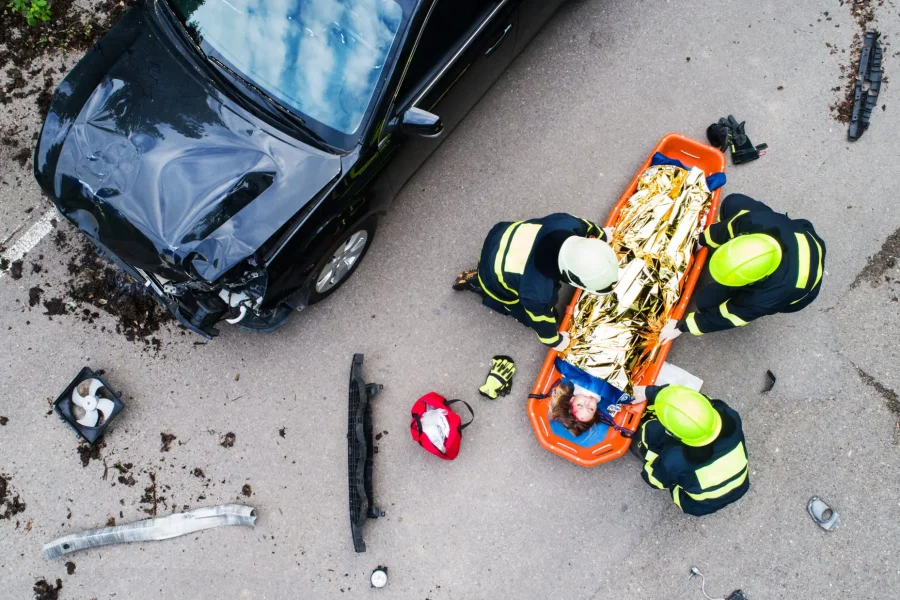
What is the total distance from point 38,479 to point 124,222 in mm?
2235

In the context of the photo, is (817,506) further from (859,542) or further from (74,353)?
(74,353)

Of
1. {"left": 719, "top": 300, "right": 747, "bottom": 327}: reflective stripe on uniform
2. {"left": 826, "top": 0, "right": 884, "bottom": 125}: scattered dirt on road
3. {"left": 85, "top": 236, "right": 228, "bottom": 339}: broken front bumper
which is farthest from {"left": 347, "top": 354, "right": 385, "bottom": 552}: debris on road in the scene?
{"left": 826, "top": 0, "right": 884, "bottom": 125}: scattered dirt on road

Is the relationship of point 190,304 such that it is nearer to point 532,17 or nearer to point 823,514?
point 532,17

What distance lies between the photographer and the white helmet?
9.67 feet

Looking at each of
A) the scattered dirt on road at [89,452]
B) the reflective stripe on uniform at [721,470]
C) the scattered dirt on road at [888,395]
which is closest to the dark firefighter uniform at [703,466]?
the reflective stripe on uniform at [721,470]

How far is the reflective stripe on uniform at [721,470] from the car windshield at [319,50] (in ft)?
9.07

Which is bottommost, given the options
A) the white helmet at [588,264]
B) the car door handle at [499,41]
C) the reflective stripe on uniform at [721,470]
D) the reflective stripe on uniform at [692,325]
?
the reflective stripe on uniform at [721,470]

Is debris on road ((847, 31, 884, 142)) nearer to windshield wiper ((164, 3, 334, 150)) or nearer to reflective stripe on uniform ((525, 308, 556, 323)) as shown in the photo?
reflective stripe on uniform ((525, 308, 556, 323))

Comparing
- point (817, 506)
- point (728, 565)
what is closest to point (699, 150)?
point (817, 506)

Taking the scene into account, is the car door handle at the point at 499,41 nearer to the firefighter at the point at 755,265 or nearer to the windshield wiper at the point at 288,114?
the windshield wiper at the point at 288,114

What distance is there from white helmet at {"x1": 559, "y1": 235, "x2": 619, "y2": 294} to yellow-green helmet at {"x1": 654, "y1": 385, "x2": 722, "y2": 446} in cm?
72

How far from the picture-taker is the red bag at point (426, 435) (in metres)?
3.81

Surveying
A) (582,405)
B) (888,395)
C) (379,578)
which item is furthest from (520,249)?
(888,395)

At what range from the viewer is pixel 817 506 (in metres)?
3.91
